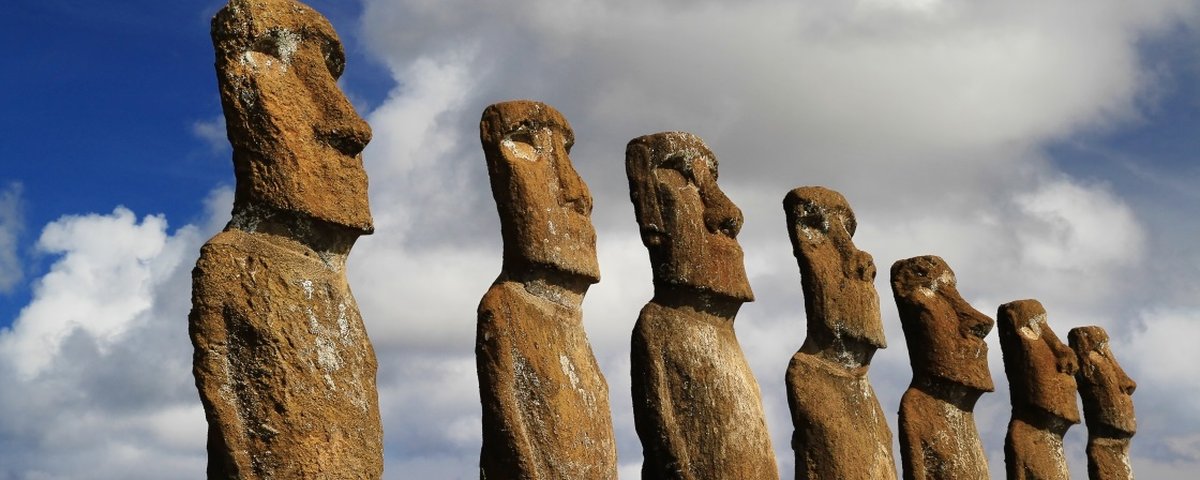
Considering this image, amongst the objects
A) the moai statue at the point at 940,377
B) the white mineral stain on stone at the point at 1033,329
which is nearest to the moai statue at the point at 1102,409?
the white mineral stain on stone at the point at 1033,329

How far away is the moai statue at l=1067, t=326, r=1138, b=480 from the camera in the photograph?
17703mm

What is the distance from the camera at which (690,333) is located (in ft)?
36.4

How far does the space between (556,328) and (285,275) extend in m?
2.34

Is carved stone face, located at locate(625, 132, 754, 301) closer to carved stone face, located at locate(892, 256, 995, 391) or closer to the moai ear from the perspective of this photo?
the moai ear

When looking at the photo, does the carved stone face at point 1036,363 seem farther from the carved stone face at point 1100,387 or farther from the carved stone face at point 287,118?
the carved stone face at point 287,118

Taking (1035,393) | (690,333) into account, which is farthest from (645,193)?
(1035,393)

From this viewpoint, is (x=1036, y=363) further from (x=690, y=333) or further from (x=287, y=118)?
(x=287, y=118)

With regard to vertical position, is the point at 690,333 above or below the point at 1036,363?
below

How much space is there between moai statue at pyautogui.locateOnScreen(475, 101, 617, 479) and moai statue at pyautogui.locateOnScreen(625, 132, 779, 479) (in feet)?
2.81

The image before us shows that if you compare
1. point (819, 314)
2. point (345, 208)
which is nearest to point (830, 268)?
point (819, 314)

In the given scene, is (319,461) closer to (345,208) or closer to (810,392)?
(345,208)

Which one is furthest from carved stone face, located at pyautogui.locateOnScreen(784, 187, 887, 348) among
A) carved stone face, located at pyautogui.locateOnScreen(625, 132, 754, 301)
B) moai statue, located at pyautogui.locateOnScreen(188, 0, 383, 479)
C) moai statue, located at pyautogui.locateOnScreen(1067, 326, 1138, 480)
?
moai statue, located at pyautogui.locateOnScreen(1067, 326, 1138, 480)

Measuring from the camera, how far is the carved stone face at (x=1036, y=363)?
1555 centimetres

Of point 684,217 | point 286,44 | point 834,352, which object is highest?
point 684,217
